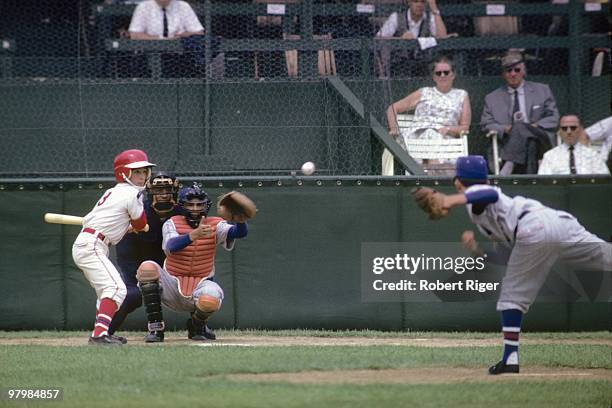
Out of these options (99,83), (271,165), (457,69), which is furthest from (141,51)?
(457,69)

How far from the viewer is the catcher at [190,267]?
911 centimetres

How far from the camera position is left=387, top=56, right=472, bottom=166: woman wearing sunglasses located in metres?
12.3

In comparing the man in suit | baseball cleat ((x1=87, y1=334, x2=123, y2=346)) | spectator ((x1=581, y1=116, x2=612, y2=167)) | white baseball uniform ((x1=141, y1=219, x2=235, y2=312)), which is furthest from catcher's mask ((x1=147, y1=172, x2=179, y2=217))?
spectator ((x1=581, y1=116, x2=612, y2=167))

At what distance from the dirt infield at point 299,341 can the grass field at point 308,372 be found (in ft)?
0.03

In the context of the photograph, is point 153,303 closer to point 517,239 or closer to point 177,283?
point 177,283

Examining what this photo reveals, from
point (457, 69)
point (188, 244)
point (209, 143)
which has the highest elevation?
point (457, 69)

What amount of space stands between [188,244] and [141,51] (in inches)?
163

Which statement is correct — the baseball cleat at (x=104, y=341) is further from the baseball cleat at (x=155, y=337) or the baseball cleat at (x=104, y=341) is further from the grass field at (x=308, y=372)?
the baseball cleat at (x=155, y=337)

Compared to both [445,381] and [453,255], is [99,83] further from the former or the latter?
[445,381]

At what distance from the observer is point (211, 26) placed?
12953 mm

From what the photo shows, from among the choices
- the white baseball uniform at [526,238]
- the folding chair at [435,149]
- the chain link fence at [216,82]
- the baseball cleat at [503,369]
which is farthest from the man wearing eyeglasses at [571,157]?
the baseball cleat at [503,369]

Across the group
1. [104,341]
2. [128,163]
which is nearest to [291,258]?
[128,163]

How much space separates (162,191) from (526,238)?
11.3 ft

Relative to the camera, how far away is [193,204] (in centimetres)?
928
